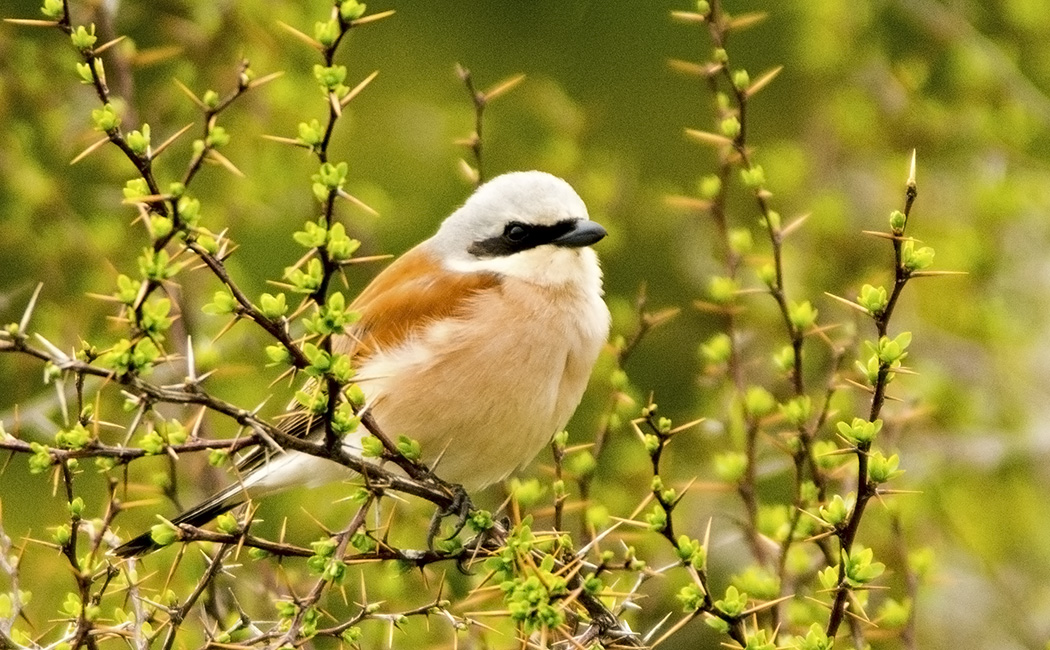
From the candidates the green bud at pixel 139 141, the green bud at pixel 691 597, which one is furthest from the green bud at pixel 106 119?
the green bud at pixel 691 597

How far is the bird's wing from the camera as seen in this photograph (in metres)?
4.09

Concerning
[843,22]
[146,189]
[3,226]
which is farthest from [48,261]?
[843,22]

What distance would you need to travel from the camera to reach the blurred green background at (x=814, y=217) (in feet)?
17.0

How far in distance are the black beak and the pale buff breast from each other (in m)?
0.14

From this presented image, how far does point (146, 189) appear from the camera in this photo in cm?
243

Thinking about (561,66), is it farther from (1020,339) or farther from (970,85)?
(1020,339)

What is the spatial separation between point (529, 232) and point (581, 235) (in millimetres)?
205

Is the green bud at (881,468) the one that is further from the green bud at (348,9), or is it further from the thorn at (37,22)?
the thorn at (37,22)

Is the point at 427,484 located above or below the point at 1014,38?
above

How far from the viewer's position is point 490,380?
392 centimetres

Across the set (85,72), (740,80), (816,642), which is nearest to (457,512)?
(816,642)

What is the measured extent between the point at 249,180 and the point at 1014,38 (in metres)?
3.66

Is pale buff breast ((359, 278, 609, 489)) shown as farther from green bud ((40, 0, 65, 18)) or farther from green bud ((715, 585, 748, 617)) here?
green bud ((40, 0, 65, 18))

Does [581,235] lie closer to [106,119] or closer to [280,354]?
[280,354]
